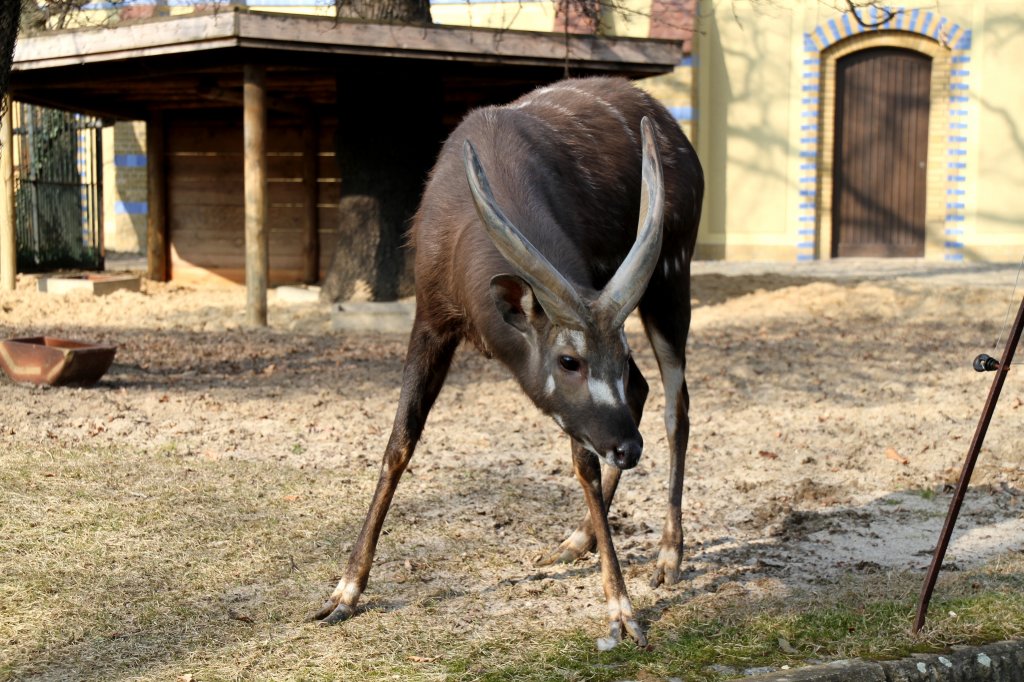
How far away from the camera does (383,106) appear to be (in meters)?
10.9

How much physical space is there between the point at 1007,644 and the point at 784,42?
16245mm

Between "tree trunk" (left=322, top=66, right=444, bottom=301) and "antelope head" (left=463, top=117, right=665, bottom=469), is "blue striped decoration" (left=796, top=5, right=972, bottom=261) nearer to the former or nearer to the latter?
"tree trunk" (left=322, top=66, right=444, bottom=301)

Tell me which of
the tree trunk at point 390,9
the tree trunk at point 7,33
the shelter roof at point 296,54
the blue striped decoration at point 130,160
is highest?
the tree trunk at point 390,9

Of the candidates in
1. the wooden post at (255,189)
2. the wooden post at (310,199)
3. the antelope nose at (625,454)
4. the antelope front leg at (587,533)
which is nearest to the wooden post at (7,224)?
the wooden post at (310,199)

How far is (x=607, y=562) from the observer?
3.78m

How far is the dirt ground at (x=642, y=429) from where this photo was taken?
179 inches

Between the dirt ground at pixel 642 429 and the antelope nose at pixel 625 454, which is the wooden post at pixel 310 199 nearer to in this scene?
the dirt ground at pixel 642 429

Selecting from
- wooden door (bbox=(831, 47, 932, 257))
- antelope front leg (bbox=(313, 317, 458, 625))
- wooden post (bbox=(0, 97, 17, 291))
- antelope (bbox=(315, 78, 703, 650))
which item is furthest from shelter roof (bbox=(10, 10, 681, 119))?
wooden door (bbox=(831, 47, 932, 257))

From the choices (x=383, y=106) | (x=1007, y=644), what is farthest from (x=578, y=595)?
(x=383, y=106)

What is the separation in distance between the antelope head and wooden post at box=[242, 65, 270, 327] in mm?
6839

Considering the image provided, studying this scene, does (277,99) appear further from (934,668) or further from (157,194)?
(934,668)

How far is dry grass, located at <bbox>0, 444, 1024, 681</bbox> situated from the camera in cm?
346

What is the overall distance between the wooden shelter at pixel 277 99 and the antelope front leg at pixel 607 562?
5901 mm

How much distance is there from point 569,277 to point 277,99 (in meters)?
10.4
